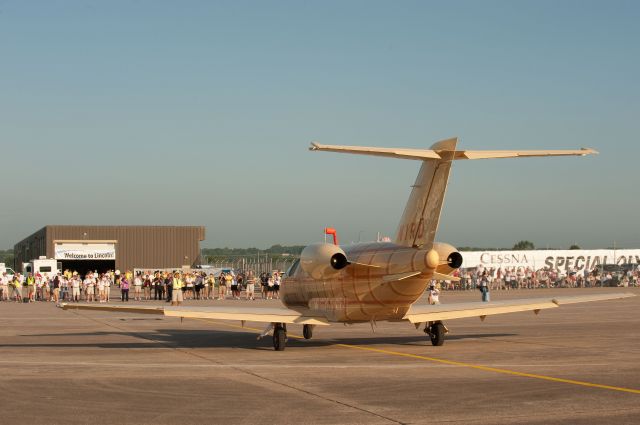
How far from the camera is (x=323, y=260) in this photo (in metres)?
21.5

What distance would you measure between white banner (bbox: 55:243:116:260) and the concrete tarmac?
60.7 metres

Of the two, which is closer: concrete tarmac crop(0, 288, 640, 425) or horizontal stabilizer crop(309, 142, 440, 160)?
concrete tarmac crop(0, 288, 640, 425)

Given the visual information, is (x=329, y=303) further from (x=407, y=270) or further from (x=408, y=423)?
(x=408, y=423)

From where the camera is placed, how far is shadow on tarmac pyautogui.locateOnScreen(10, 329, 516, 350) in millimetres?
24672

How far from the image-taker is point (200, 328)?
3322 centimetres

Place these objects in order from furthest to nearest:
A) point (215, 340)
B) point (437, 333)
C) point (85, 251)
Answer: point (85, 251), point (215, 340), point (437, 333)

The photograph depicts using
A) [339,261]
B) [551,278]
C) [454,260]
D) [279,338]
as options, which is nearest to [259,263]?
[551,278]

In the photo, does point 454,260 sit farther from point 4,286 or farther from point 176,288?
point 4,286

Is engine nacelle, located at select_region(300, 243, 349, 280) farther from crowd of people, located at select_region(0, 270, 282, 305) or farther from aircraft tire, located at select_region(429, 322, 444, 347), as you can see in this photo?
crowd of people, located at select_region(0, 270, 282, 305)

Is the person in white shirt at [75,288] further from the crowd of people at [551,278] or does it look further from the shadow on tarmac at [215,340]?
the crowd of people at [551,278]

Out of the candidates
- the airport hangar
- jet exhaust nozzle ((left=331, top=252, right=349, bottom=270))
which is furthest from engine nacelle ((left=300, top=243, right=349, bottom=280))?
the airport hangar

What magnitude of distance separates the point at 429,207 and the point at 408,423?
10.1 meters

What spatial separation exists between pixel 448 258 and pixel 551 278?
57.3 meters

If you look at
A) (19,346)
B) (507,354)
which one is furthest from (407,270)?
(19,346)
